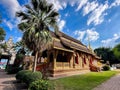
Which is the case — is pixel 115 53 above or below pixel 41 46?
above

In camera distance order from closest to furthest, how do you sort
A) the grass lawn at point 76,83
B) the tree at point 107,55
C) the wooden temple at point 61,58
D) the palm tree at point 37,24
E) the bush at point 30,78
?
the grass lawn at point 76,83, the bush at point 30,78, the palm tree at point 37,24, the wooden temple at point 61,58, the tree at point 107,55

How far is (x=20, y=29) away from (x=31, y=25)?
4.51 ft

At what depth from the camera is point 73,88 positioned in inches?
416

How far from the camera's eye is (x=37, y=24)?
14828 millimetres

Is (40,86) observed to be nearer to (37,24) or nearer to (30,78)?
(30,78)

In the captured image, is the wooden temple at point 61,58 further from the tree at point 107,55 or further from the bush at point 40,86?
the tree at point 107,55

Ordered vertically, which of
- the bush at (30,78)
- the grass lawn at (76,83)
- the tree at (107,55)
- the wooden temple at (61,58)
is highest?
the tree at (107,55)

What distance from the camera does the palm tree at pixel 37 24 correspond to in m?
14.3

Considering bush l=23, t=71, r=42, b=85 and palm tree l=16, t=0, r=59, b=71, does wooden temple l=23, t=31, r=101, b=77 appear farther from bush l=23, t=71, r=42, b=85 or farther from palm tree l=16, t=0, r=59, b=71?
bush l=23, t=71, r=42, b=85

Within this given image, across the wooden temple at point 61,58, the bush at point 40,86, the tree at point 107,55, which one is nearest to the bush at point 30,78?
the bush at point 40,86

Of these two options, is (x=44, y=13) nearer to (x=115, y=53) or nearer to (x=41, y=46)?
(x=41, y=46)

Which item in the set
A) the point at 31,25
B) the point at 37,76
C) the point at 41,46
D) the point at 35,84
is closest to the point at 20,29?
the point at 31,25

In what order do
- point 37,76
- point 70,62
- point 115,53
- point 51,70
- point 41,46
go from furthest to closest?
1. point 115,53
2. point 70,62
3. point 51,70
4. point 41,46
5. point 37,76

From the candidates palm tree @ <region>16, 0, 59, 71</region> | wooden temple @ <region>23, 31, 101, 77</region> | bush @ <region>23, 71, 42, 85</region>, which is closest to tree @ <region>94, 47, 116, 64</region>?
wooden temple @ <region>23, 31, 101, 77</region>
